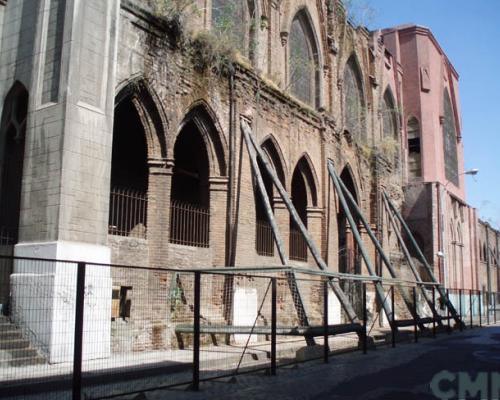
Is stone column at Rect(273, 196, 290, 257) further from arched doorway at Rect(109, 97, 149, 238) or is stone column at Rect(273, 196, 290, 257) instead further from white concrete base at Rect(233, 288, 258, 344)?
arched doorway at Rect(109, 97, 149, 238)

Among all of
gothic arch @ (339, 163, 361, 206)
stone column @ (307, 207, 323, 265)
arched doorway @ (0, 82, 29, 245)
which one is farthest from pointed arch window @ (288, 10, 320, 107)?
arched doorway @ (0, 82, 29, 245)

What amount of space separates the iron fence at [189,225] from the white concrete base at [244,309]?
1.67 metres

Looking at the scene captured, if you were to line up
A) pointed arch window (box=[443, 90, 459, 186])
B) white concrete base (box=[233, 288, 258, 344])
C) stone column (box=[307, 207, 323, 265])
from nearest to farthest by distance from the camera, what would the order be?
1. white concrete base (box=[233, 288, 258, 344])
2. stone column (box=[307, 207, 323, 265])
3. pointed arch window (box=[443, 90, 459, 186])

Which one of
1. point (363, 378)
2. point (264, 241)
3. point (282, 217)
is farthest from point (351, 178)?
point (363, 378)

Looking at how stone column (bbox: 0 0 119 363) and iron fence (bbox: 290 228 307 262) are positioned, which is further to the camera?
iron fence (bbox: 290 228 307 262)

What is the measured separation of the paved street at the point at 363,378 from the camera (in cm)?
843

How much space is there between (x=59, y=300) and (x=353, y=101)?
20.7 m

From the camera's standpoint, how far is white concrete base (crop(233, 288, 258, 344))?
→ 15.7 metres

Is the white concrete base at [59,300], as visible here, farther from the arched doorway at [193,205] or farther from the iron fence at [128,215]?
the arched doorway at [193,205]

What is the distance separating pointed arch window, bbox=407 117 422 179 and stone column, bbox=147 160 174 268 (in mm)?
23787

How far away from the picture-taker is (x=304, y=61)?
76.6 ft

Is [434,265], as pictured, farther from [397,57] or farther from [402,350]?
[402,350]

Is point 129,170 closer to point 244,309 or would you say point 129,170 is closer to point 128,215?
point 128,215

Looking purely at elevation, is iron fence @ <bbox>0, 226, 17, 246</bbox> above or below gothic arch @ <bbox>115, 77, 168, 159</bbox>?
below
